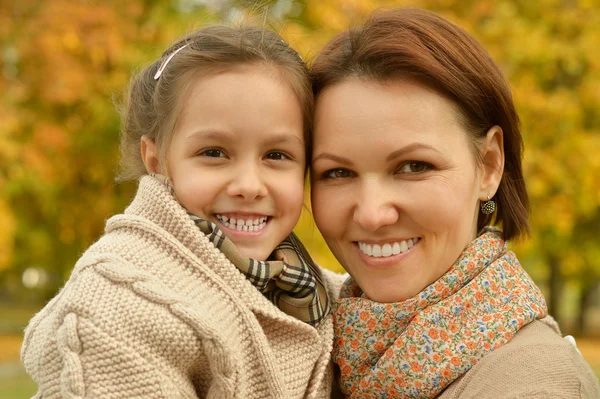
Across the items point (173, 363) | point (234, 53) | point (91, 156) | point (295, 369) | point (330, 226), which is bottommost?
point (91, 156)

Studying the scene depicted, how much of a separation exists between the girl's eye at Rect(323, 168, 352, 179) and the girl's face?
0.14 meters

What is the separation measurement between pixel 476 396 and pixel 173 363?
0.84 meters

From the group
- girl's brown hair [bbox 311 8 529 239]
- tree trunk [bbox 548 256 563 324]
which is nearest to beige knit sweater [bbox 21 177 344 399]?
girl's brown hair [bbox 311 8 529 239]

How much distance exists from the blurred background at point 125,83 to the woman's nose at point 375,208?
12.5 ft

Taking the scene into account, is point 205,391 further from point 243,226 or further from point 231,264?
point 243,226

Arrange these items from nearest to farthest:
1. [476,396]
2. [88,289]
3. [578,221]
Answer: [88,289] < [476,396] < [578,221]

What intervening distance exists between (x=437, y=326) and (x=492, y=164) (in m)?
0.63

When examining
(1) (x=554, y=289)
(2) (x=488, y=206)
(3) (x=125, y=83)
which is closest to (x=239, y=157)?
(2) (x=488, y=206)

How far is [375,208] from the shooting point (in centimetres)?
234

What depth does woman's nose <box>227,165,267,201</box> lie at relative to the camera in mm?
2297

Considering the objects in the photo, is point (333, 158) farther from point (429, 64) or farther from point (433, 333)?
point (433, 333)

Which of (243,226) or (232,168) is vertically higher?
(232,168)

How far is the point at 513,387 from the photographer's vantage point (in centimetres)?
207

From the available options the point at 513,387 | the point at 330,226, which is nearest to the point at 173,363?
the point at 330,226
